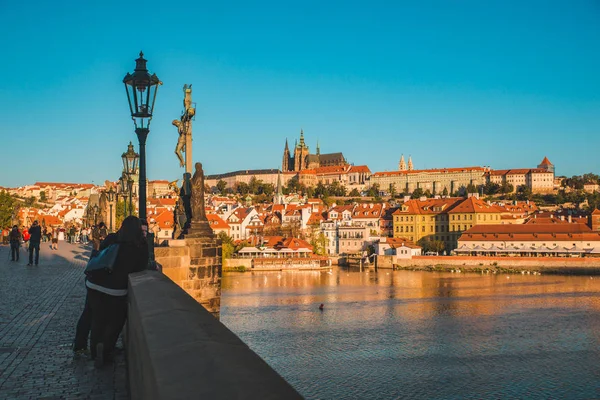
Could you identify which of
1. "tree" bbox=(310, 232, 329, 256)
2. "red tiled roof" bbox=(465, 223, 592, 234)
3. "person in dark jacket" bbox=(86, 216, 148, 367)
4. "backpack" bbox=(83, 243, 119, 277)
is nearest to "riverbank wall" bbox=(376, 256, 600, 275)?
"red tiled roof" bbox=(465, 223, 592, 234)

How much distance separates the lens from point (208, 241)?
1221 centimetres

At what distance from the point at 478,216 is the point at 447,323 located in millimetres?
48002

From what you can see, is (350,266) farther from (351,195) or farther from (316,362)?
(351,195)

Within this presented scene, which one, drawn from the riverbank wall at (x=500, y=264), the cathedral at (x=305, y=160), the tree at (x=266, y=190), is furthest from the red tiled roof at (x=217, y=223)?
the cathedral at (x=305, y=160)

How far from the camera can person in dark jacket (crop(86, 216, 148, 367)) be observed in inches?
198

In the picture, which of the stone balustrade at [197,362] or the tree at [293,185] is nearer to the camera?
the stone balustrade at [197,362]

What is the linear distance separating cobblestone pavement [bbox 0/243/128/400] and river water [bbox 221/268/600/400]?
367 inches

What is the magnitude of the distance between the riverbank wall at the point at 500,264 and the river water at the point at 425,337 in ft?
42.2

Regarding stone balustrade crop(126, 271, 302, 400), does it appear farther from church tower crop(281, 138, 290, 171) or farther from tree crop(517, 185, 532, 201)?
church tower crop(281, 138, 290, 171)

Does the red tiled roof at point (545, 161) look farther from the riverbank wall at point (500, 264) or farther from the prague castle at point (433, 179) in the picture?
the riverbank wall at point (500, 264)

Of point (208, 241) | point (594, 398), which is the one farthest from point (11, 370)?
point (594, 398)

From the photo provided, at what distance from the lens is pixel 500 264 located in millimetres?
62438

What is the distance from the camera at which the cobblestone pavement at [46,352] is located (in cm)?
468

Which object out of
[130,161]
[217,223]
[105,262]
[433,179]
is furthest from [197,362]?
[433,179]
